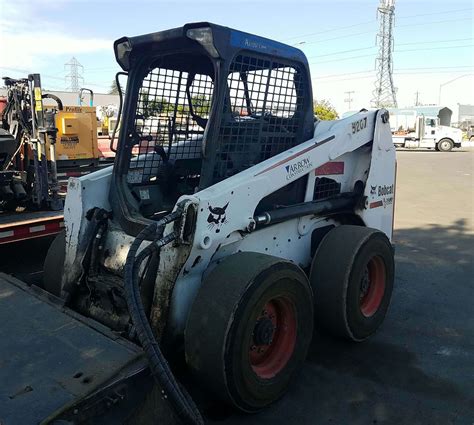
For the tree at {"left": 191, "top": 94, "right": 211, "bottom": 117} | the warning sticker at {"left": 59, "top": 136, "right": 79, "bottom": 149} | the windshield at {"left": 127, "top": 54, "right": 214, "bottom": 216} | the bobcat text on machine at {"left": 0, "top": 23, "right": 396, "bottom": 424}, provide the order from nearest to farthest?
the bobcat text on machine at {"left": 0, "top": 23, "right": 396, "bottom": 424} < the windshield at {"left": 127, "top": 54, "right": 214, "bottom": 216} < the tree at {"left": 191, "top": 94, "right": 211, "bottom": 117} < the warning sticker at {"left": 59, "top": 136, "right": 79, "bottom": 149}

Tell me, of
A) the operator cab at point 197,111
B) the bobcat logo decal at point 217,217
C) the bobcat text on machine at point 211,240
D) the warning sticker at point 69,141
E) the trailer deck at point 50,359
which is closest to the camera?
the trailer deck at point 50,359

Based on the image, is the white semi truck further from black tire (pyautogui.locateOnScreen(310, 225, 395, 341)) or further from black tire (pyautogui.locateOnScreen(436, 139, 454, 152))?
black tire (pyautogui.locateOnScreen(310, 225, 395, 341))

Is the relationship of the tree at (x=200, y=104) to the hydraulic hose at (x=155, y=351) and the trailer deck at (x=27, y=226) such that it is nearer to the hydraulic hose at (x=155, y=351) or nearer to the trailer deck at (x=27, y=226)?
the hydraulic hose at (x=155, y=351)

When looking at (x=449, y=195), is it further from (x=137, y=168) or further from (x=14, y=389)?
(x=14, y=389)

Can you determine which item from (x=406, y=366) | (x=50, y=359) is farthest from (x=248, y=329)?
(x=406, y=366)

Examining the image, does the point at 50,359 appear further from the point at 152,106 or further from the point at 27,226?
the point at 27,226

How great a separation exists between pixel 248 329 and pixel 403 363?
165 centimetres

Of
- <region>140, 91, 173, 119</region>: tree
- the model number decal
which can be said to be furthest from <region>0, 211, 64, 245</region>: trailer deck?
the model number decal

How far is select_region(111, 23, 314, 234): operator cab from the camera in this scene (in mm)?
3377

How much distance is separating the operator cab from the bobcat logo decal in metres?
0.36

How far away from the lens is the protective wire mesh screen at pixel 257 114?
3.53 meters

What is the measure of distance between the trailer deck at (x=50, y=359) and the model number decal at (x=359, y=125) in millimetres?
2628

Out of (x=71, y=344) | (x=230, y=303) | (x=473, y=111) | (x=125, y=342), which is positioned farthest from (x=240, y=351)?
(x=473, y=111)

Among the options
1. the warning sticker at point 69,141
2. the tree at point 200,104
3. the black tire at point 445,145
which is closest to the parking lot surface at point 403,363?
the tree at point 200,104
